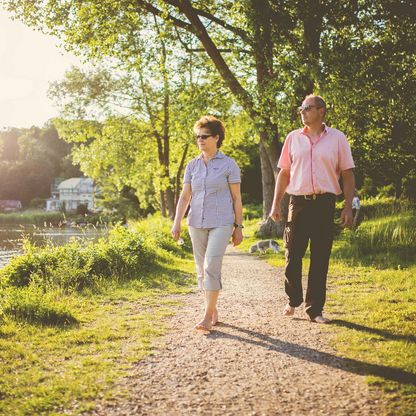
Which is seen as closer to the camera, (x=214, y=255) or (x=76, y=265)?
(x=214, y=255)

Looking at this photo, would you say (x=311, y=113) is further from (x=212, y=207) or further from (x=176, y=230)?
(x=176, y=230)

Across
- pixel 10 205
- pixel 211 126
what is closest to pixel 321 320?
pixel 211 126

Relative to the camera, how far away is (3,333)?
16.6 ft

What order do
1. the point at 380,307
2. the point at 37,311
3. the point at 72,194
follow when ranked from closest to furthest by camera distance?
the point at 37,311 < the point at 380,307 < the point at 72,194

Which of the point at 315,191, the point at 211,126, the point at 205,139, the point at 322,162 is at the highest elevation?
the point at 211,126

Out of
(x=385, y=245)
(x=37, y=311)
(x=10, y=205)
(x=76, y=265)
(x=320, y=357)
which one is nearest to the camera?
(x=320, y=357)

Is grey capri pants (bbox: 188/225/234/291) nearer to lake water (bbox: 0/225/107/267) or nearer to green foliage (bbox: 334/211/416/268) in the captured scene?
green foliage (bbox: 334/211/416/268)

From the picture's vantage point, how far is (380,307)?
19.7ft

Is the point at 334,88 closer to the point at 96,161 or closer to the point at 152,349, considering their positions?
the point at 152,349

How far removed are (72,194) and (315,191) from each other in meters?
98.8

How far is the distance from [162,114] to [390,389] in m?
25.8

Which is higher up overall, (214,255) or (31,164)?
(31,164)

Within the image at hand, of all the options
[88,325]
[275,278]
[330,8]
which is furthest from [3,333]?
[330,8]

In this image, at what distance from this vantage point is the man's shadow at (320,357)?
12.3ft
